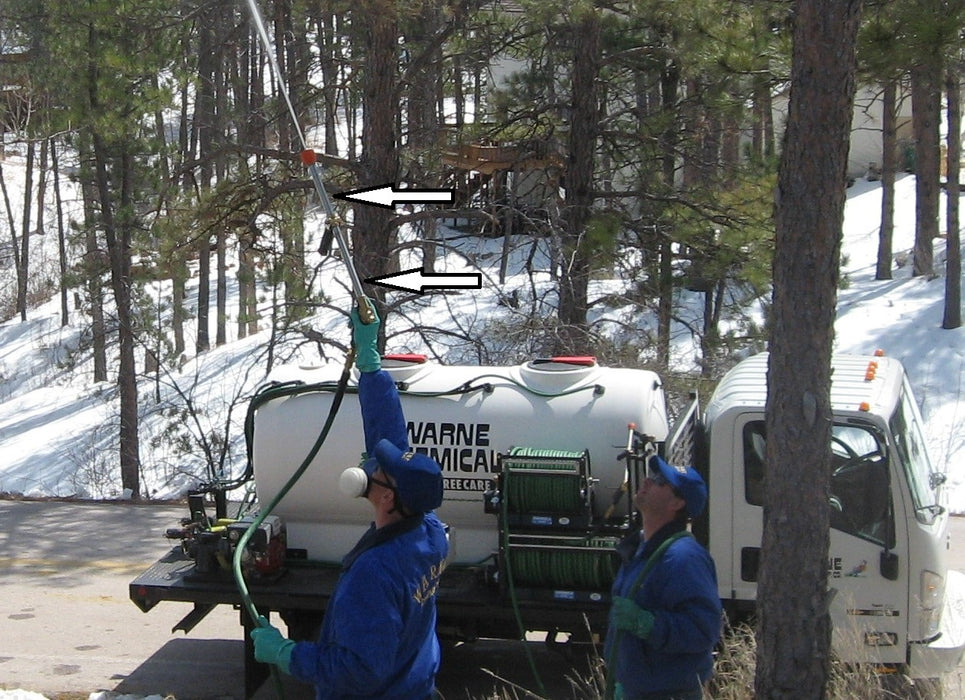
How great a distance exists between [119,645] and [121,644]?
0.02 metres

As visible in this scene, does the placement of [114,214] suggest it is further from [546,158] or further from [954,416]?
[954,416]

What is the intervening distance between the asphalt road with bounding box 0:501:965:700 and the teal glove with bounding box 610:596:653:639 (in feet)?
7.26

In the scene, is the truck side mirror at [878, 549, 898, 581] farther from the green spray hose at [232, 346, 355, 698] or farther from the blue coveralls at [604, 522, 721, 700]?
the green spray hose at [232, 346, 355, 698]

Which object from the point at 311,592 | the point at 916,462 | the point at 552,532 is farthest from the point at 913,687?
the point at 311,592

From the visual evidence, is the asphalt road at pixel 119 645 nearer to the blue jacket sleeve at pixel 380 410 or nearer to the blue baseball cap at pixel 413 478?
the blue jacket sleeve at pixel 380 410

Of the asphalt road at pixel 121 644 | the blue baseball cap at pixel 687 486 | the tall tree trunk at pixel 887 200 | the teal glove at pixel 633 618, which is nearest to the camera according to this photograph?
the teal glove at pixel 633 618

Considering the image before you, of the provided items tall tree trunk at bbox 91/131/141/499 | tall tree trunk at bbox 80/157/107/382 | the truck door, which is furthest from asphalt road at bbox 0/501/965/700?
tall tree trunk at bbox 80/157/107/382

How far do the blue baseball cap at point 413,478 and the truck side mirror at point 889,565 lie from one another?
11.3 feet

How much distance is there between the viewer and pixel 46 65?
17625 millimetres

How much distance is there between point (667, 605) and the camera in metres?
4.12

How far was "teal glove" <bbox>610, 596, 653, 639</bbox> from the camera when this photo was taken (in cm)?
407

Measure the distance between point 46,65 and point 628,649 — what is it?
1616 cm

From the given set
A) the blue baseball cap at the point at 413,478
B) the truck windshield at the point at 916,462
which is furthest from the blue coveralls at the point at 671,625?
the truck windshield at the point at 916,462

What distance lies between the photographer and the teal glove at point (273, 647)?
360cm
